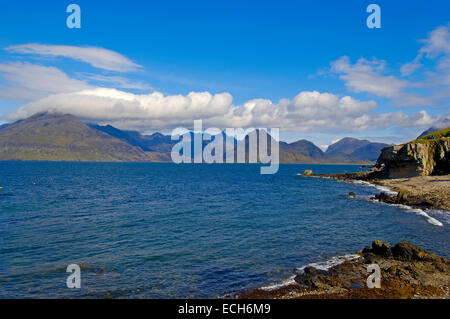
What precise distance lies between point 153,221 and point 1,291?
24.6 m

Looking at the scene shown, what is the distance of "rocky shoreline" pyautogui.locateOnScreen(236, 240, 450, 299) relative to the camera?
1923 centimetres

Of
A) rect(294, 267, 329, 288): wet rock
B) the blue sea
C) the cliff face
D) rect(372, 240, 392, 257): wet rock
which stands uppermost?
the cliff face

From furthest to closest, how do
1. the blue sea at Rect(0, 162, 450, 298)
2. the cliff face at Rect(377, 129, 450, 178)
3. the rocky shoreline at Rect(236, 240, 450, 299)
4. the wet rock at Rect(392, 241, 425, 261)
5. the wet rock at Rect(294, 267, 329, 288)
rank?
1. the cliff face at Rect(377, 129, 450, 178)
2. the wet rock at Rect(392, 241, 425, 261)
3. the blue sea at Rect(0, 162, 450, 298)
4. the wet rock at Rect(294, 267, 329, 288)
5. the rocky shoreline at Rect(236, 240, 450, 299)

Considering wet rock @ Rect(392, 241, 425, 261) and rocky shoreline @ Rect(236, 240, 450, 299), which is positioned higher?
wet rock @ Rect(392, 241, 425, 261)

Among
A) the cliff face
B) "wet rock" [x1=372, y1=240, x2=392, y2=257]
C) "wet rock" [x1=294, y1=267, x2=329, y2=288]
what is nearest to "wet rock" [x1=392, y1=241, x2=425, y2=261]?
"wet rock" [x1=372, y1=240, x2=392, y2=257]

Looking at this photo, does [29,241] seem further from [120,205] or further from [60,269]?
[120,205]

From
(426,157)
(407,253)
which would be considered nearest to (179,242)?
(407,253)

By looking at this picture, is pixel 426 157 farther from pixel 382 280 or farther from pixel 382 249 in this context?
pixel 382 280

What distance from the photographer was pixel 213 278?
2322cm

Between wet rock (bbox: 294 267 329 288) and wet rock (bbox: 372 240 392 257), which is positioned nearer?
wet rock (bbox: 294 267 329 288)

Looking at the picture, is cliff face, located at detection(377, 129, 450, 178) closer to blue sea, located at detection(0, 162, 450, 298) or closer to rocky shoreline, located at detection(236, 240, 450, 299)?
blue sea, located at detection(0, 162, 450, 298)

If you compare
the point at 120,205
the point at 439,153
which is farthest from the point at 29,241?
the point at 439,153

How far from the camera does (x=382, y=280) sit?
21312 millimetres

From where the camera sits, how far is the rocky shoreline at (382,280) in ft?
63.1
